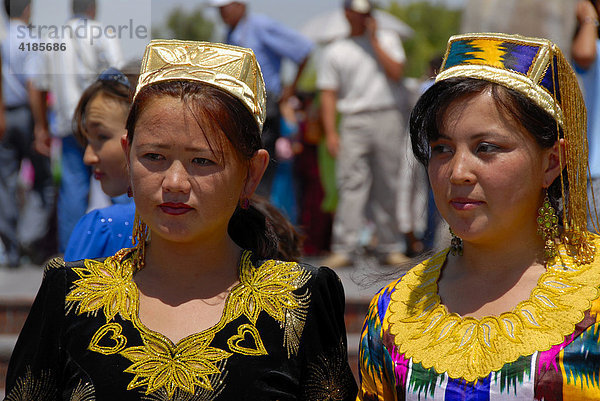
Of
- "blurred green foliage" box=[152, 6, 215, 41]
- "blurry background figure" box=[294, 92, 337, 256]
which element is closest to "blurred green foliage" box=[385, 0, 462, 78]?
"blurred green foliage" box=[152, 6, 215, 41]

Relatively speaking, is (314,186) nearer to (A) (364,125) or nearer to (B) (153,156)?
(A) (364,125)

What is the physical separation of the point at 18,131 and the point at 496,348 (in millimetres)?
6072

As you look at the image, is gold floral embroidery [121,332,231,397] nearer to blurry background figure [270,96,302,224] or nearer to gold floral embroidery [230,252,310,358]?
gold floral embroidery [230,252,310,358]

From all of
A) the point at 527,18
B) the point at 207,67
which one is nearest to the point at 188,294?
the point at 207,67

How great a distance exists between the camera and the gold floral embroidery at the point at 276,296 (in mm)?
2412

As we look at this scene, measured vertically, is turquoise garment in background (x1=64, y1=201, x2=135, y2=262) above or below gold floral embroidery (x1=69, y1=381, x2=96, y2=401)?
above

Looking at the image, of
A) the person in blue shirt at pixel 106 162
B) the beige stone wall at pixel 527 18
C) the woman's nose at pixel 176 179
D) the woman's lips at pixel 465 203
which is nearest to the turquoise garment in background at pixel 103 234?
the person in blue shirt at pixel 106 162

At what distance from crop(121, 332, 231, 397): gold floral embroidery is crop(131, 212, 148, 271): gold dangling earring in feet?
0.86

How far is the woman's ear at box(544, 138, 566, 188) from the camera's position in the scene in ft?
7.59

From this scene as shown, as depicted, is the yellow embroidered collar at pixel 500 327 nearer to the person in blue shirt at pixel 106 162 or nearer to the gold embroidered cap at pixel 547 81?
the gold embroidered cap at pixel 547 81

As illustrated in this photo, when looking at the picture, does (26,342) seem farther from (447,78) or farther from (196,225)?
(447,78)

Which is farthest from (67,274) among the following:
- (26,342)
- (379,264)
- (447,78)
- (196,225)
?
(379,264)

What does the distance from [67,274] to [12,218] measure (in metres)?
5.15

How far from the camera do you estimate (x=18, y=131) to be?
7457mm
